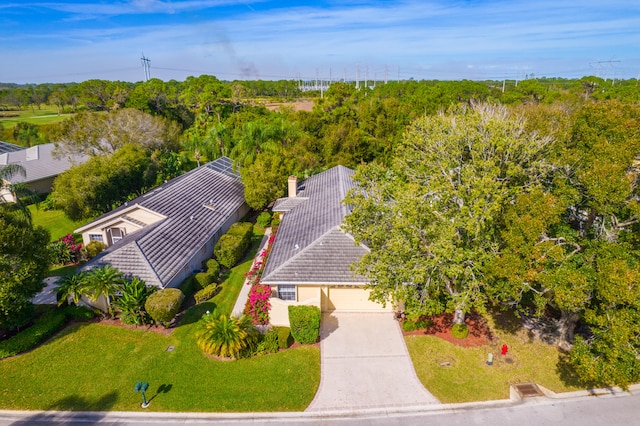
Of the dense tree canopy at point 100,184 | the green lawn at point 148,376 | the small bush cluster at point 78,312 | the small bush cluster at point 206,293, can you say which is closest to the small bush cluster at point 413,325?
the green lawn at point 148,376

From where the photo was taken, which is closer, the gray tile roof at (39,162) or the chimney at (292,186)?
the chimney at (292,186)

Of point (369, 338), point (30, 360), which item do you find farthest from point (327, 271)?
point (30, 360)

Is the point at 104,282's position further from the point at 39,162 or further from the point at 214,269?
the point at 39,162

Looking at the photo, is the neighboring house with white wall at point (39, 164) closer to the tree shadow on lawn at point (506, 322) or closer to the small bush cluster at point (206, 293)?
the small bush cluster at point (206, 293)

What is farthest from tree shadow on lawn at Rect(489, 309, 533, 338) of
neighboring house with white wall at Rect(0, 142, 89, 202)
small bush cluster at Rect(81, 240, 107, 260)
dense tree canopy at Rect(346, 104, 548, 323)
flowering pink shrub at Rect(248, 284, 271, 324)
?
neighboring house with white wall at Rect(0, 142, 89, 202)

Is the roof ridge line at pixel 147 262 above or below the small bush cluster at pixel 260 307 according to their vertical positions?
above

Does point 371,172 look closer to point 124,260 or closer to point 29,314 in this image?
point 124,260

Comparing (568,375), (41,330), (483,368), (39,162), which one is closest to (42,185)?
(39,162)
